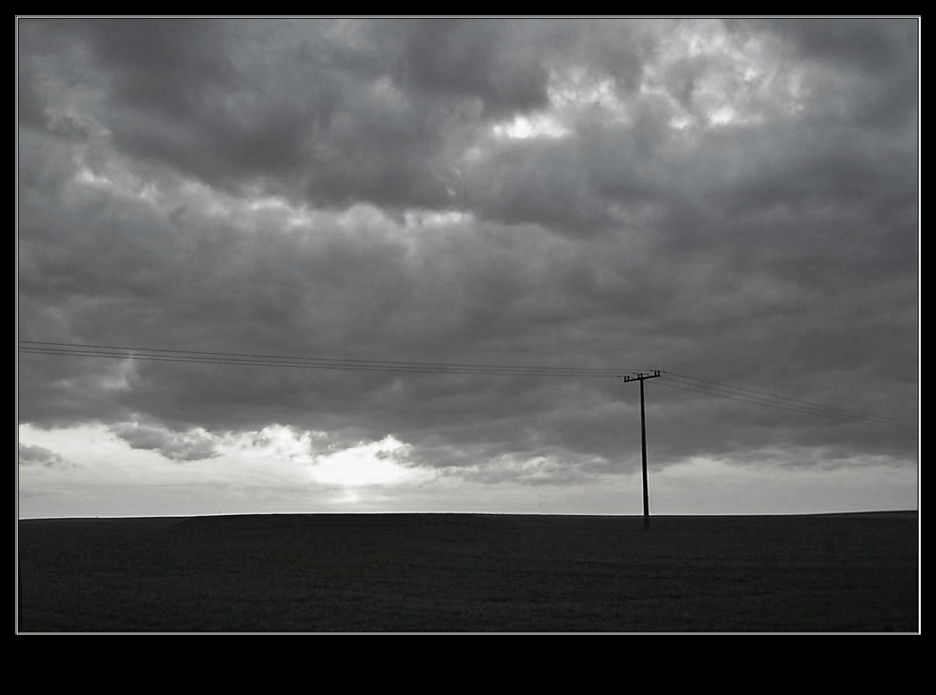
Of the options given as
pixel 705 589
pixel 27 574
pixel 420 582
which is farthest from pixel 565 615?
pixel 27 574

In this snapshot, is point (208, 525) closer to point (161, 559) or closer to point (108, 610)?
point (161, 559)

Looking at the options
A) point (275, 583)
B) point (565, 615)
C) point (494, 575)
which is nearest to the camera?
point (565, 615)

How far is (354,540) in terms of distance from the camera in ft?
249

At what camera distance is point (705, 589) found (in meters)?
38.5

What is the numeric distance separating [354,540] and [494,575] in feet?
108

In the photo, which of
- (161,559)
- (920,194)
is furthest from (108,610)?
(920,194)

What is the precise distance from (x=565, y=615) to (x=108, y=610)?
1787 cm

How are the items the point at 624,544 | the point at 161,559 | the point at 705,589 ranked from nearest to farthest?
the point at 705,589 → the point at 161,559 → the point at 624,544

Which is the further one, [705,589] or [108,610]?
[705,589]

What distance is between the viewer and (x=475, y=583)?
42.2m

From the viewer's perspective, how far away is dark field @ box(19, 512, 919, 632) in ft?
96.6

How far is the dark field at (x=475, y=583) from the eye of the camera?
96.6ft

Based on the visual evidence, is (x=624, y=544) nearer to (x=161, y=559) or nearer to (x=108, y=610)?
(x=161, y=559)

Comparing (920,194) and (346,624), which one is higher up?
(920,194)
